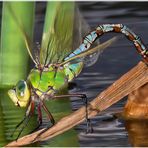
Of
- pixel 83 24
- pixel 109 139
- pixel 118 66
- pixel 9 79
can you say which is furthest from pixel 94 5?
pixel 109 139

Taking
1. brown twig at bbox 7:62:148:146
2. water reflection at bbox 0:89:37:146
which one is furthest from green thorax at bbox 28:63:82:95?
water reflection at bbox 0:89:37:146

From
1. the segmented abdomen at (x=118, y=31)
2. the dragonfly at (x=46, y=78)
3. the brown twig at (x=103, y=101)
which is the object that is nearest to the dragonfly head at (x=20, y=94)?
the dragonfly at (x=46, y=78)

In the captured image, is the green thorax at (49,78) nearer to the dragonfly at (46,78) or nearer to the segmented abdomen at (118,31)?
the dragonfly at (46,78)

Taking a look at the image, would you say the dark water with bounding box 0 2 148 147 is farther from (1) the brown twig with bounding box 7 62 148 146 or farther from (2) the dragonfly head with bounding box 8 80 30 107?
(2) the dragonfly head with bounding box 8 80 30 107

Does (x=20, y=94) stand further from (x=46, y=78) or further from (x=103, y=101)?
(x=103, y=101)

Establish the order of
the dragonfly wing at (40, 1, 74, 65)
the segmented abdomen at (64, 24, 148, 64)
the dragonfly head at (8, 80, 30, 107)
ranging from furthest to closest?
1. the segmented abdomen at (64, 24, 148, 64)
2. the dragonfly wing at (40, 1, 74, 65)
3. the dragonfly head at (8, 80, 30, 107)

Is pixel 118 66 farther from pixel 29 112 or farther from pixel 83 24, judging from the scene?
pixel 29 112
